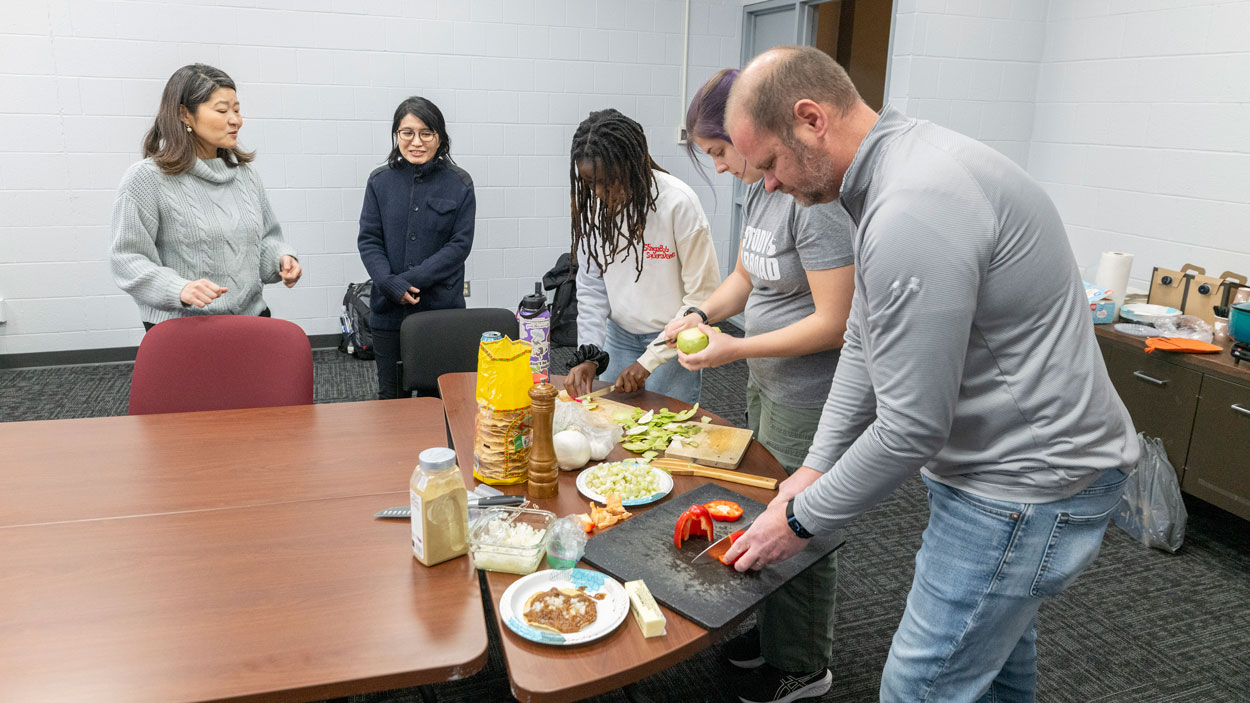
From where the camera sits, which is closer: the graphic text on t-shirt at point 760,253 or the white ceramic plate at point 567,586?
the white ceramic plate at point 567,586

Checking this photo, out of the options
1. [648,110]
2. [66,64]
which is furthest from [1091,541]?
[66,64]

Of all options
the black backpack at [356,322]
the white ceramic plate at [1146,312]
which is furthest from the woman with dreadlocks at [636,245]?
the black backpack at [356,322]

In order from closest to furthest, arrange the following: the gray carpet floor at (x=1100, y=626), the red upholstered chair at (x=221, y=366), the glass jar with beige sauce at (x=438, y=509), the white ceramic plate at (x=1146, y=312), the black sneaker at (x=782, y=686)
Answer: the glass jar with beige sauce at (x=438, y=509) → the black sneaker at (x=782, y=686) → the gray carpet floor at (x=1100, y=626) → the red upholstered chair at (x=221, y=366) → the white ceramic plate at (x=1146, y=312)

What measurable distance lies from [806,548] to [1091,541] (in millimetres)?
446

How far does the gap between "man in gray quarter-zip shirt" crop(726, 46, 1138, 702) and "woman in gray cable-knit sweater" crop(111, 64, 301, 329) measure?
6.38 feet

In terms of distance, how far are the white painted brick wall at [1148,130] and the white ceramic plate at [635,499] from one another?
2808 mm

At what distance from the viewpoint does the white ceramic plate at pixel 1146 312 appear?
3184mm

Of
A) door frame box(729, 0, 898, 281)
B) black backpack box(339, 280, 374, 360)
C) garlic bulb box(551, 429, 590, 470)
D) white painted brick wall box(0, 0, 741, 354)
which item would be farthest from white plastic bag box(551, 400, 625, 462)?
white painted brick wall box(0, 0, 741, 354)

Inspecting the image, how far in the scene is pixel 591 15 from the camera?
497cm

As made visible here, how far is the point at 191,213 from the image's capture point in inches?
104

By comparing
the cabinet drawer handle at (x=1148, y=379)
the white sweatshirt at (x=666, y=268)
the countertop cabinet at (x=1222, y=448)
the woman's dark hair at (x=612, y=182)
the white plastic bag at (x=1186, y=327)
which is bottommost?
the countertop cabinet at (x=1222, y=448)

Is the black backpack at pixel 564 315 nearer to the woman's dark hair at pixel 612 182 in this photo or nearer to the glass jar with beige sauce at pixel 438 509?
the woman's dark hair at pixel 612 182

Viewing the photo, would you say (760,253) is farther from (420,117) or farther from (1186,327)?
(1186,327)

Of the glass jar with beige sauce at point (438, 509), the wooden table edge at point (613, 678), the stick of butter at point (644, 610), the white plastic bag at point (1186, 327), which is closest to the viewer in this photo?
the wooden table edge at point (613, 678)
